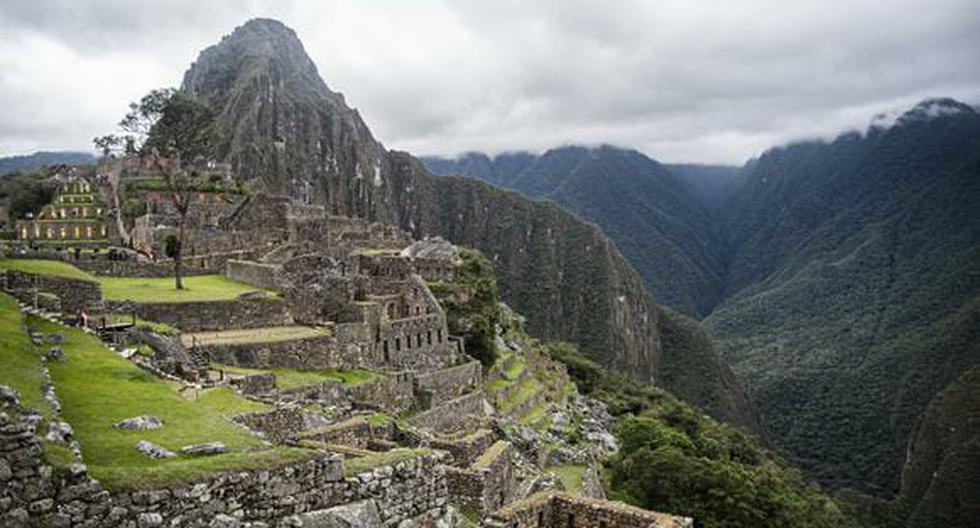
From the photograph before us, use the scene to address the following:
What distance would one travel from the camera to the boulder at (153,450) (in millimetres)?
8193

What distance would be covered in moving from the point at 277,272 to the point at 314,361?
8.76m

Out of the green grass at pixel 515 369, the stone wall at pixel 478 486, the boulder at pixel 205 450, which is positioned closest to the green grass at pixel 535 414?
the green grass at pixel 515 369

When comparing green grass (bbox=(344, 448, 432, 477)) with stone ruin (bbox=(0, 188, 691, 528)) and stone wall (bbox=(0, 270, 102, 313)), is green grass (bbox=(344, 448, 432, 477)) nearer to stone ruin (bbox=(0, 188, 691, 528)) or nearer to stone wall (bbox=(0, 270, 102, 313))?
stone ruin (bbox=(0, 188, 691, 528))

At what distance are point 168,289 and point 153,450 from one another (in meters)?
24.5

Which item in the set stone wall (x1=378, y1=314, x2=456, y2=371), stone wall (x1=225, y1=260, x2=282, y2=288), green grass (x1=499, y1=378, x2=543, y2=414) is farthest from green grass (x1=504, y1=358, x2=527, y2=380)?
stone wall (x1=225, y1=260, x2=282, y2=288)

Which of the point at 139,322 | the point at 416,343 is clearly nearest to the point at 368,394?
the point at 139,322

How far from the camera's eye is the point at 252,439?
933 cm

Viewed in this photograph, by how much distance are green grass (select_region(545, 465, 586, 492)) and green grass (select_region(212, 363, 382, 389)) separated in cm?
860

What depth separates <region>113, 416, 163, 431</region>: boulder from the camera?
30.0 ft

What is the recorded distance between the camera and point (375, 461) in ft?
28.2

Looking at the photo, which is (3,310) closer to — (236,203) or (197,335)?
(197,335)

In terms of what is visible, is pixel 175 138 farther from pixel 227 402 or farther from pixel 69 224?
pixel 227 402

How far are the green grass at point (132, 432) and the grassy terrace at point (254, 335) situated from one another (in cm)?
1030

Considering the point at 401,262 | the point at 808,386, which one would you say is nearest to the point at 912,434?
the point at 808,386
